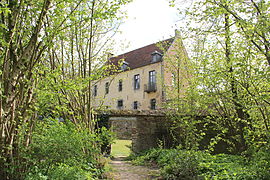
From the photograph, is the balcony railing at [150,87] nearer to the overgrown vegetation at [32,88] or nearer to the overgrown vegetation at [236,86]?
the overgrown vegetation at [236,86]

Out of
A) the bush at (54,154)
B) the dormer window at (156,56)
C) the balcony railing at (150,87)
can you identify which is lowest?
the bush at (54,154)

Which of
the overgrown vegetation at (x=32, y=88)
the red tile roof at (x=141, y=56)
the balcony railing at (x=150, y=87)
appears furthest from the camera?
the red tile roof at (x=141, y=56)

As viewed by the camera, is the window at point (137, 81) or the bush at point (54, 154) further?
the window at point (137, 81)

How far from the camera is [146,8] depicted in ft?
15.4

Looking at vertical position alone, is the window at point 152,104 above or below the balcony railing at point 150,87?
below

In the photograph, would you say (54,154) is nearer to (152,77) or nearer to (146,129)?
(146,129)

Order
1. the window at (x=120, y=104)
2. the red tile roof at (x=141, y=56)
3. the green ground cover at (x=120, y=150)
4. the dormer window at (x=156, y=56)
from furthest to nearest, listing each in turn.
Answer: the window at (x=120, y=104) < the red tile roof at (x=141, y=56) < the dormer window at (x=156, y=56) < the green ground cover at (x=120, y=150)

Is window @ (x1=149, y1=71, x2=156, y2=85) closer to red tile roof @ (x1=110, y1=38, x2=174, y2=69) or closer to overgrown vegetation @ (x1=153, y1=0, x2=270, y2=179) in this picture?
red tile roof @ (x1=110, y1=38, x2=174, y2=69)

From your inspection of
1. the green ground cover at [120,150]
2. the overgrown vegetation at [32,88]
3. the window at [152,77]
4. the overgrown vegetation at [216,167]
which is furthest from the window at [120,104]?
the overgrown vegetation at [32,88]

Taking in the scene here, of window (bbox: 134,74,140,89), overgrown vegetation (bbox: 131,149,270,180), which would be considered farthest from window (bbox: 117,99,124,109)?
overgrown vegetation (bbox: 131,149,270,180)

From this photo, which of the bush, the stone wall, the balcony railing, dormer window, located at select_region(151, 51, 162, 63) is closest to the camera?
the bush

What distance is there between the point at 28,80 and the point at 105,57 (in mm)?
3388

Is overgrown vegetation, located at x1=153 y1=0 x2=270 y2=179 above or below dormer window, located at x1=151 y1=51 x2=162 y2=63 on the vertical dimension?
below

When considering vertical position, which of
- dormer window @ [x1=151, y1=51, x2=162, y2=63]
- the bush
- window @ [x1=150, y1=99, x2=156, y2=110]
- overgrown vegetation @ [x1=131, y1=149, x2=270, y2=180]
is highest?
dormer window @ [x1=151, y1=51, x2=162, y2=63]
